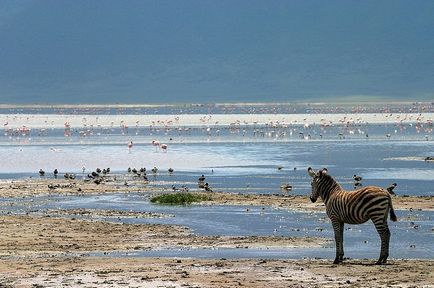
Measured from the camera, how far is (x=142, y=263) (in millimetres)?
16828

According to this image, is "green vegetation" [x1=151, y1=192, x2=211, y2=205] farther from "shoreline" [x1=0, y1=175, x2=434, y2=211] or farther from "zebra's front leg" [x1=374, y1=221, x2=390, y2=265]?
"zebra's front leg" [x1=374, y1=221, x2=390, y2=265]

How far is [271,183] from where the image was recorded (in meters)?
32.1

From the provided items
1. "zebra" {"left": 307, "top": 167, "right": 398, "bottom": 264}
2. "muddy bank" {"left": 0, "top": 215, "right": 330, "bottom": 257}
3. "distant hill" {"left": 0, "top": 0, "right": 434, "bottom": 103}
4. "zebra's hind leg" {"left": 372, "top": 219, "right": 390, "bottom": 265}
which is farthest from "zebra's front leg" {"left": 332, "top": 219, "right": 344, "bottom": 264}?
"distant hill" {"left": 0, "top": 0, "right": 434, "bottom": 103}

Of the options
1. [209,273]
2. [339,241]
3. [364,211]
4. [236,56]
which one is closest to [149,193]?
[339,241]

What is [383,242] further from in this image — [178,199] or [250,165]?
[250,165]

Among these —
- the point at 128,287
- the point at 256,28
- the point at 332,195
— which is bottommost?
the point at 128,287

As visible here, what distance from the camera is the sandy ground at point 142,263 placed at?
15.1 m

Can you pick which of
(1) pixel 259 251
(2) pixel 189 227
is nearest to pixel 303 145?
(2) pixel 189 227

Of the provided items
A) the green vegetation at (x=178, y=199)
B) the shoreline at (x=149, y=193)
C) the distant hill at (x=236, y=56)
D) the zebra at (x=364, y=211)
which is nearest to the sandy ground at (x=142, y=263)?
the zebra at (x=364, y=211)

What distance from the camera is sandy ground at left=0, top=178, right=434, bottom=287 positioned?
15109 mm

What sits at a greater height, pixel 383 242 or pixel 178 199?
pixel 178 199

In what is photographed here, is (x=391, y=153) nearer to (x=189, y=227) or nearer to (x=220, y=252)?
(x=189, y=227)

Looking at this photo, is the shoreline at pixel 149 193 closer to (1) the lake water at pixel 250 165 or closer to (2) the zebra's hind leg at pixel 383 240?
(1) the lake water at pixel 250 165

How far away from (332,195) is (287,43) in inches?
6514
